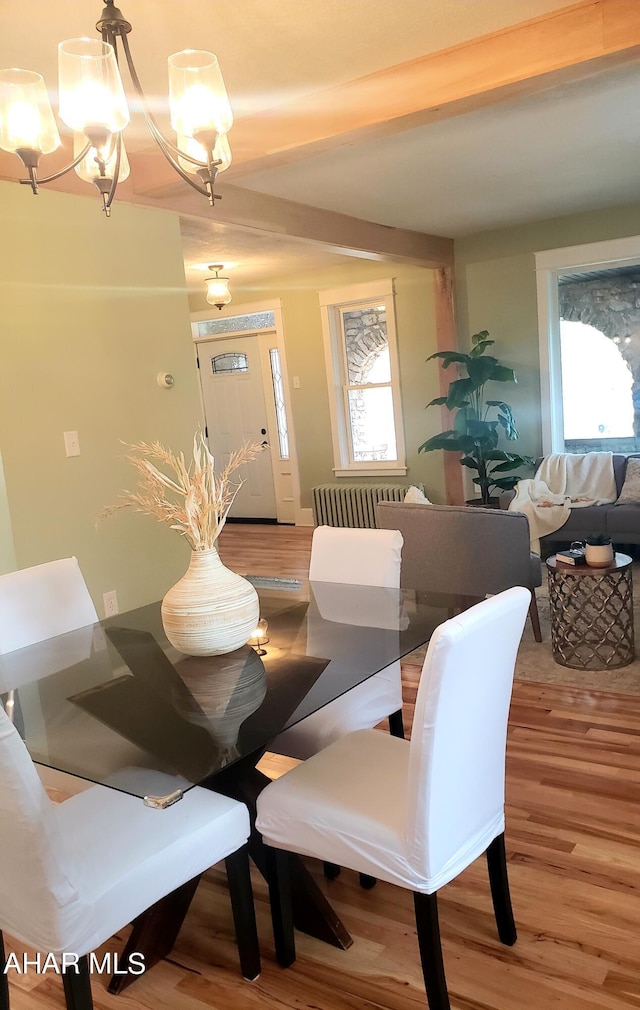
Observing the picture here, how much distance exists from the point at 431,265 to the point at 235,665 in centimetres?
509

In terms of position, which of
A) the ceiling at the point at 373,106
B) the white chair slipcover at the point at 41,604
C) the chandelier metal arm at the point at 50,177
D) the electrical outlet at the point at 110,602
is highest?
the ceiling at the point at 373,106

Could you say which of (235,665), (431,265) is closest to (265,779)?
(235,665)

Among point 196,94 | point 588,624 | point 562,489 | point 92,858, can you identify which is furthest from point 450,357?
point 92,858

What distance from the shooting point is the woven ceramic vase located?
1.98m

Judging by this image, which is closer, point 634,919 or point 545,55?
point 634,919

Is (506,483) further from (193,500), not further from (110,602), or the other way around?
(193,500)

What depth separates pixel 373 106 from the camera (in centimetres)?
305

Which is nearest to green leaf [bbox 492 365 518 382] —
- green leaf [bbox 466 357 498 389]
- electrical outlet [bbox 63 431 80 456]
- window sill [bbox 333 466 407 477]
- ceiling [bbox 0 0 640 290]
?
green leaf [bbox 466 357 498 389]

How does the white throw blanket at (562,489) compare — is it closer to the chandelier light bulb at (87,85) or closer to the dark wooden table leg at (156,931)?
the dark wooden table leg at (156,931)

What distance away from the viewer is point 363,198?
4789 millimetres

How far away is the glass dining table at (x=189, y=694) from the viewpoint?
1.53 metres

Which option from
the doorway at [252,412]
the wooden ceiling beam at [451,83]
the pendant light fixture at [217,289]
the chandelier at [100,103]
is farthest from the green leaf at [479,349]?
the chandelier at [100,103]

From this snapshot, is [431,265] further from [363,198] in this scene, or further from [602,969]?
[602,969]

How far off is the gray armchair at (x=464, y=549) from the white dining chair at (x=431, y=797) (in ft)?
6.26
